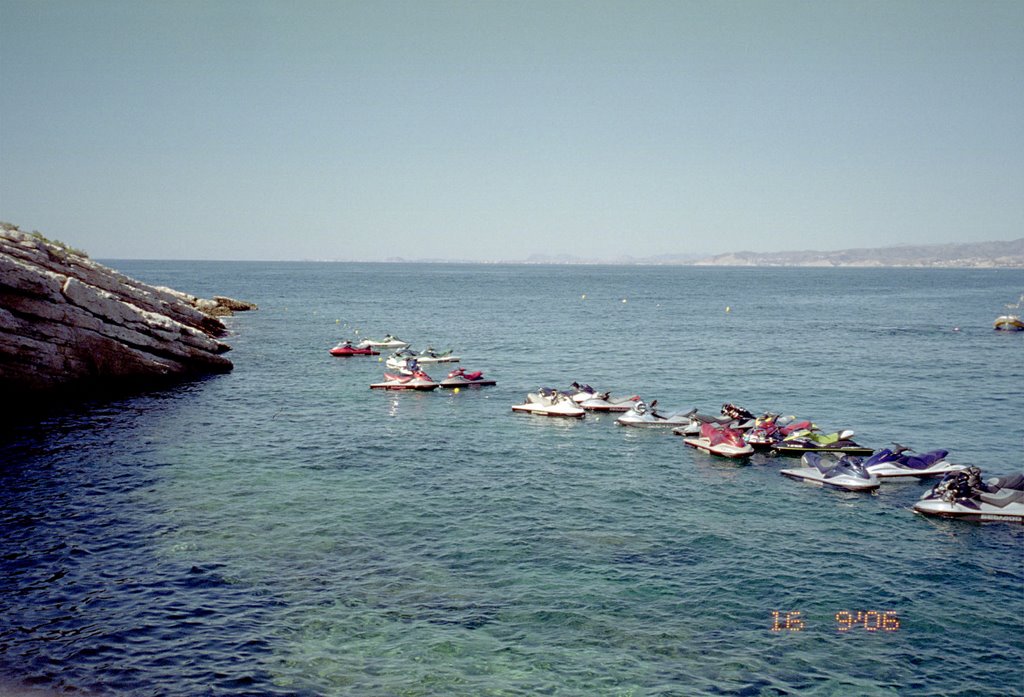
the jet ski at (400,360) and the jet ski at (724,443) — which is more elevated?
the jet ski at (400,360)

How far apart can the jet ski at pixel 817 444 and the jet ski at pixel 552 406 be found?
12797 millimetres

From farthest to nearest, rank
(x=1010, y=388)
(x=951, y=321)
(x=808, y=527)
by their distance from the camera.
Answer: (x=951, y=321)
(x=1010, y=388)
(x=808, y=527)

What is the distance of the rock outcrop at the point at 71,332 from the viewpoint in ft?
135

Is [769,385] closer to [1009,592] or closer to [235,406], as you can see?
[1009,592]

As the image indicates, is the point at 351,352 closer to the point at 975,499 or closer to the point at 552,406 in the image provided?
the point at 552,406

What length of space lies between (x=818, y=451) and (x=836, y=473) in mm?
5014

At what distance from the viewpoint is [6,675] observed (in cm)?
1612

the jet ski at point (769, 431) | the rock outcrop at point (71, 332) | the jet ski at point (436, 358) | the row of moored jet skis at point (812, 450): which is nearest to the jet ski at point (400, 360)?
the jet ski at point (436, 358)

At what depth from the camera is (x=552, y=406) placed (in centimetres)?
4619

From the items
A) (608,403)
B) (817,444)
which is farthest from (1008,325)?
(817,444)

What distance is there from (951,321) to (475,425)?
97929 mm

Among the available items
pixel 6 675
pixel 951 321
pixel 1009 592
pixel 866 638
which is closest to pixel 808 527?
pixel 1009 592

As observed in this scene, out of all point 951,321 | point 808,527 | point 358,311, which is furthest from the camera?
point 358,311

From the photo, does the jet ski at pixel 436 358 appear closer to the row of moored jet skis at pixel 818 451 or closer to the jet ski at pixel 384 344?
the jet ski at pixel 384 344
